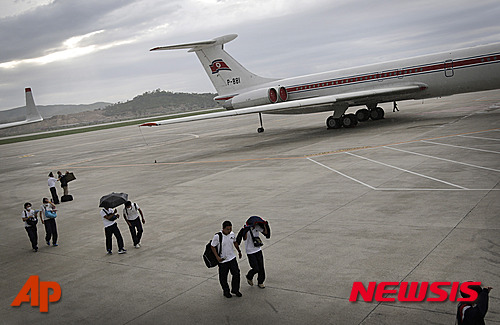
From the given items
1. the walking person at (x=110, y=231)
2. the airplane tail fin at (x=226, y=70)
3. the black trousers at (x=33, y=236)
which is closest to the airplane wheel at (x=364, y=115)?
the airplane tail fin at (x=226, y=70)

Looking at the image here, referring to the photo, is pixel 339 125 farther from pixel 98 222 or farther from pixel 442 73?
pixel 98 222

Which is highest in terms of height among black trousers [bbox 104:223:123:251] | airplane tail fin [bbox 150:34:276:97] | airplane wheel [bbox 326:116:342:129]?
airplane tail fin [bbox 150:34:276:97]

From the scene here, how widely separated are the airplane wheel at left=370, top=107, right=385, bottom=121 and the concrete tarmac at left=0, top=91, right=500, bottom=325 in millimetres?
10655

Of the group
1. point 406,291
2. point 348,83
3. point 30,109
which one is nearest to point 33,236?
point 406,291

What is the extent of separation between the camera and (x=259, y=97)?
100.0ft

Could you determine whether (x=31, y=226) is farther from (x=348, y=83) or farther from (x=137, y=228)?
(x=348, y=83)

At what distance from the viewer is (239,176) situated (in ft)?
57.8

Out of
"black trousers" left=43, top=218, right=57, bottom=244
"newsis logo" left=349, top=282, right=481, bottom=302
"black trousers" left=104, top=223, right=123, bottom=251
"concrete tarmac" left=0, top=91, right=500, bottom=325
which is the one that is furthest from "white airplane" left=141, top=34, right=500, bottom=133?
"newsis logo" left=349, top=282, right=481, bottom=302

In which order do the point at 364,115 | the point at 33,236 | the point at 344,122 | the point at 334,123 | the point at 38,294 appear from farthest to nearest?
1. the point at 364,115
2. the point at 334,123
3. the point at 344,122
4. the point at 33,236
5. the point at 38,294

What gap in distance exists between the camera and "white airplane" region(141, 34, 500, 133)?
2484 centimetres

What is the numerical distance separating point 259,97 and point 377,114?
8.35 m

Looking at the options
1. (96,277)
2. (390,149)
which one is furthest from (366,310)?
(390,149)

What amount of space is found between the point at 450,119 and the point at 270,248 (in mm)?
21467

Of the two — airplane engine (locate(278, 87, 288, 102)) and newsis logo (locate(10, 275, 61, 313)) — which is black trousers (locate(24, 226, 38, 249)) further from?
airplane engine (locate(278, 87, 288, 102))
